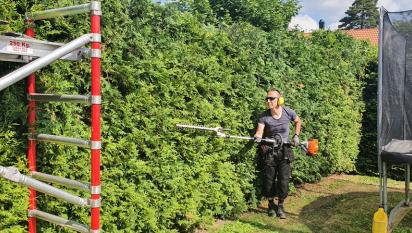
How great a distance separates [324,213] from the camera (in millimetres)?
7602

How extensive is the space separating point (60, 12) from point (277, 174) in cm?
477

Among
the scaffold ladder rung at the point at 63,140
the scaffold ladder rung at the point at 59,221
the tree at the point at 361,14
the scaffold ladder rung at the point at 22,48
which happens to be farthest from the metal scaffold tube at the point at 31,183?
the tree at the point at 361,14

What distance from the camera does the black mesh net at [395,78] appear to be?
5.73m

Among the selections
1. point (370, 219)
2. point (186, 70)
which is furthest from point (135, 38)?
point (370, 219)

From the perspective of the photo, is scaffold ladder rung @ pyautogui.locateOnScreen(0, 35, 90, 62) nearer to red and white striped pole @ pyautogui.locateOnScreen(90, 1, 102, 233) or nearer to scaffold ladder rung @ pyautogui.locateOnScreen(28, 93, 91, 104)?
red and white striped pole @ pyautogui.locateOnScreen(90, 1, 102, 233)

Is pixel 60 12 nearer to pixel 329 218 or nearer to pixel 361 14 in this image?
pixel 329 218

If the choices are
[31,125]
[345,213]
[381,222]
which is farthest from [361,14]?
[31,125]

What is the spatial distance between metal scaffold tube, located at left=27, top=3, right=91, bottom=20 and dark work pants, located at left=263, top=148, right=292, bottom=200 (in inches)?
174

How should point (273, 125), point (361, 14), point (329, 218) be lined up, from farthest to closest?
point (361, 14) → point (329, 218) → point (273, 125)

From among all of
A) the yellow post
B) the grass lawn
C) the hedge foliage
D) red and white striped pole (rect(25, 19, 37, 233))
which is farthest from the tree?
red and white striped pole (rect(25, 19, 37, 233))

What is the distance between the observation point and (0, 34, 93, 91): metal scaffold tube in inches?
102

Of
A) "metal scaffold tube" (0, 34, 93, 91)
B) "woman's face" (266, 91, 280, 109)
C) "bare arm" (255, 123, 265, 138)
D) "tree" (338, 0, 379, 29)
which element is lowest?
"bare arm" (255, 123, 265, 138)

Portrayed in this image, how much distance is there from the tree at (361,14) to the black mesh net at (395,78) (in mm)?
68454

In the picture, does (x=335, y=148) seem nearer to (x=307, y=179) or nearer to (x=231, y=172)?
(x=307, y=179)
